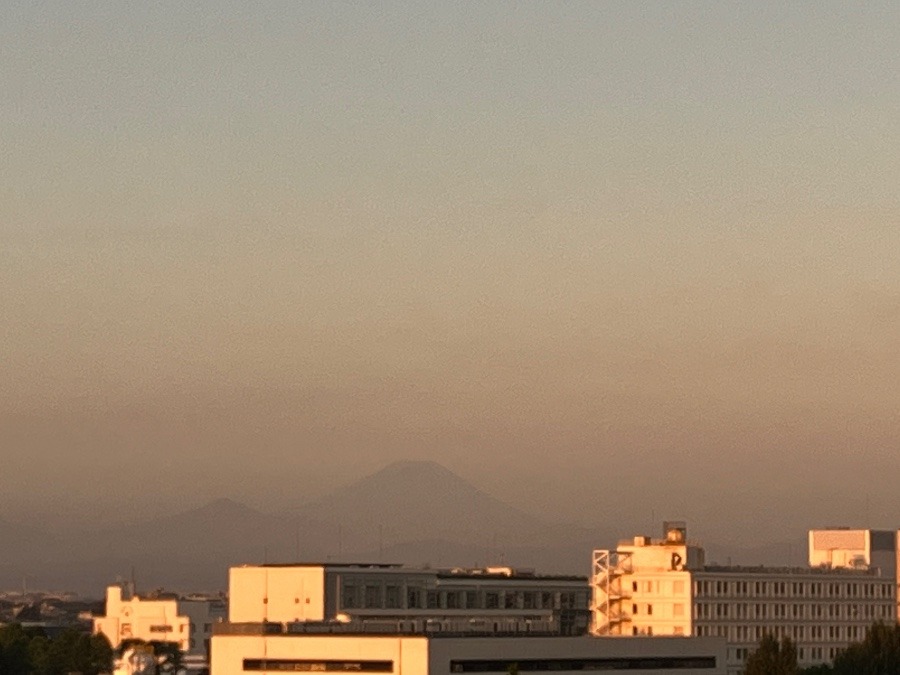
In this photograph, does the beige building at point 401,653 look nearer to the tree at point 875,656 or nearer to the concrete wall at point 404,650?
the concrete wall at point 404,650

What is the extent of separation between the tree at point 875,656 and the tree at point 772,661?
20.7ft

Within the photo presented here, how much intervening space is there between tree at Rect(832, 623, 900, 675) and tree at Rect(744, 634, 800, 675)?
6.30 m

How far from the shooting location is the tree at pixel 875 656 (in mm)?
164750

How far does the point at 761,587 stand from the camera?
198375 mm

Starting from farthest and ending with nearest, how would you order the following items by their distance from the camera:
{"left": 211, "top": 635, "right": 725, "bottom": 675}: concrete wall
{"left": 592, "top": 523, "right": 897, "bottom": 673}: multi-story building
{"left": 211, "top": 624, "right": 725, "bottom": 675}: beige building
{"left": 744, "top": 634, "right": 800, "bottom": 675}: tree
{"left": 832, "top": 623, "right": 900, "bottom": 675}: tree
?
{"left": 592, "top": 523, "right": 897, "bottom": 673}: multi-story building, {"left": 832, "top": 623, "right": 900, "bottom": 675}: tree, {"left": 744, "top": 634, "right": 800, "bottom": 675}: tree, {"left": 211, "top": 624, "right": 725, "bottom": 675}: beige building, {"left": 211, "top": 635, "right": 725, "bottom": 675}: concrete wall

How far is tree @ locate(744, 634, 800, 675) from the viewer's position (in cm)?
15962

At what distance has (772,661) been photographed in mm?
159750

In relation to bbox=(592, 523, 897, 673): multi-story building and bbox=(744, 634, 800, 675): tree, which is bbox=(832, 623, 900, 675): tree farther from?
bbox=(592, 523, 897, 673): multi-story building

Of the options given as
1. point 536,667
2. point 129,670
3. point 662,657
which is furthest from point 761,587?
point 129,670

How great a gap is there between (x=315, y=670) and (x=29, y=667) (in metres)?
66.8

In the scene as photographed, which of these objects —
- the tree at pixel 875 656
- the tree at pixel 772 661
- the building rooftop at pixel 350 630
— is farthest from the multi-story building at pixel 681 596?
the building rooftop at pixel 350 630

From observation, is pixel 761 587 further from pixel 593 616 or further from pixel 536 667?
pixel 536 667

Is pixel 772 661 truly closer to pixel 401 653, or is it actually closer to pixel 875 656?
pixel 875 656

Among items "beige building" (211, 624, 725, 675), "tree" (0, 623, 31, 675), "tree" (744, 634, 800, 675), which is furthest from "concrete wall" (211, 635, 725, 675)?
"tree" (0, 623, 31, 675)
